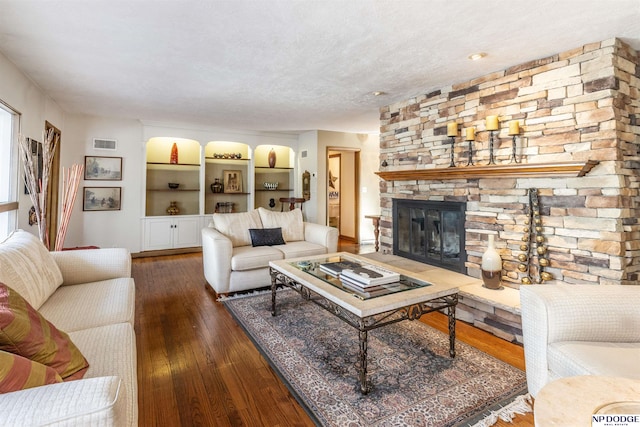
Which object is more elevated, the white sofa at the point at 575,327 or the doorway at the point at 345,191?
the doorway at the point at 345,191

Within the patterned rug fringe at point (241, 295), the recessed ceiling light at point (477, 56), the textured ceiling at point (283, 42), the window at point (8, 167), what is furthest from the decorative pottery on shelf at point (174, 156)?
the recessed ceiling light at point (477, 56)

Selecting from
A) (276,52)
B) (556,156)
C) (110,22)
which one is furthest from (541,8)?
(110,22)

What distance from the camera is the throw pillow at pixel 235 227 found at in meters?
3.89

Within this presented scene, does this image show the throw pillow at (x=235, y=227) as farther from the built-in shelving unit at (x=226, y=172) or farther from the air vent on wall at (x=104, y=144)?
the air vent on wall at (x=104, y=144)

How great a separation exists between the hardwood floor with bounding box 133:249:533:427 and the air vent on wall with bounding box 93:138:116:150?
2939 millimetres

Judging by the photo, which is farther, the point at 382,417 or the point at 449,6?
the point at 449,6

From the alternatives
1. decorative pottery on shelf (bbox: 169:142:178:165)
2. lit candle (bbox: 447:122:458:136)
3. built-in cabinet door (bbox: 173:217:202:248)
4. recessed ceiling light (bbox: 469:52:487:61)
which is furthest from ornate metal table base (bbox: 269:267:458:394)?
decorative pottery on shelf (bbox: 169:142:178:165)

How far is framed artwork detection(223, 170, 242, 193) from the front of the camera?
6461 millimetres

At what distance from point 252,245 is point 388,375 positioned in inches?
92.4

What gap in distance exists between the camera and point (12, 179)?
10.1ft

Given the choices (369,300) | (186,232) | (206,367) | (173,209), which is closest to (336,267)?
(369,300)

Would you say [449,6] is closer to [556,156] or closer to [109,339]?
[556,156]

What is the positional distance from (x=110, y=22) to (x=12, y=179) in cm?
205

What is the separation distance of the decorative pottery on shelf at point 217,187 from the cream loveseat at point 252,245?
2361mm
